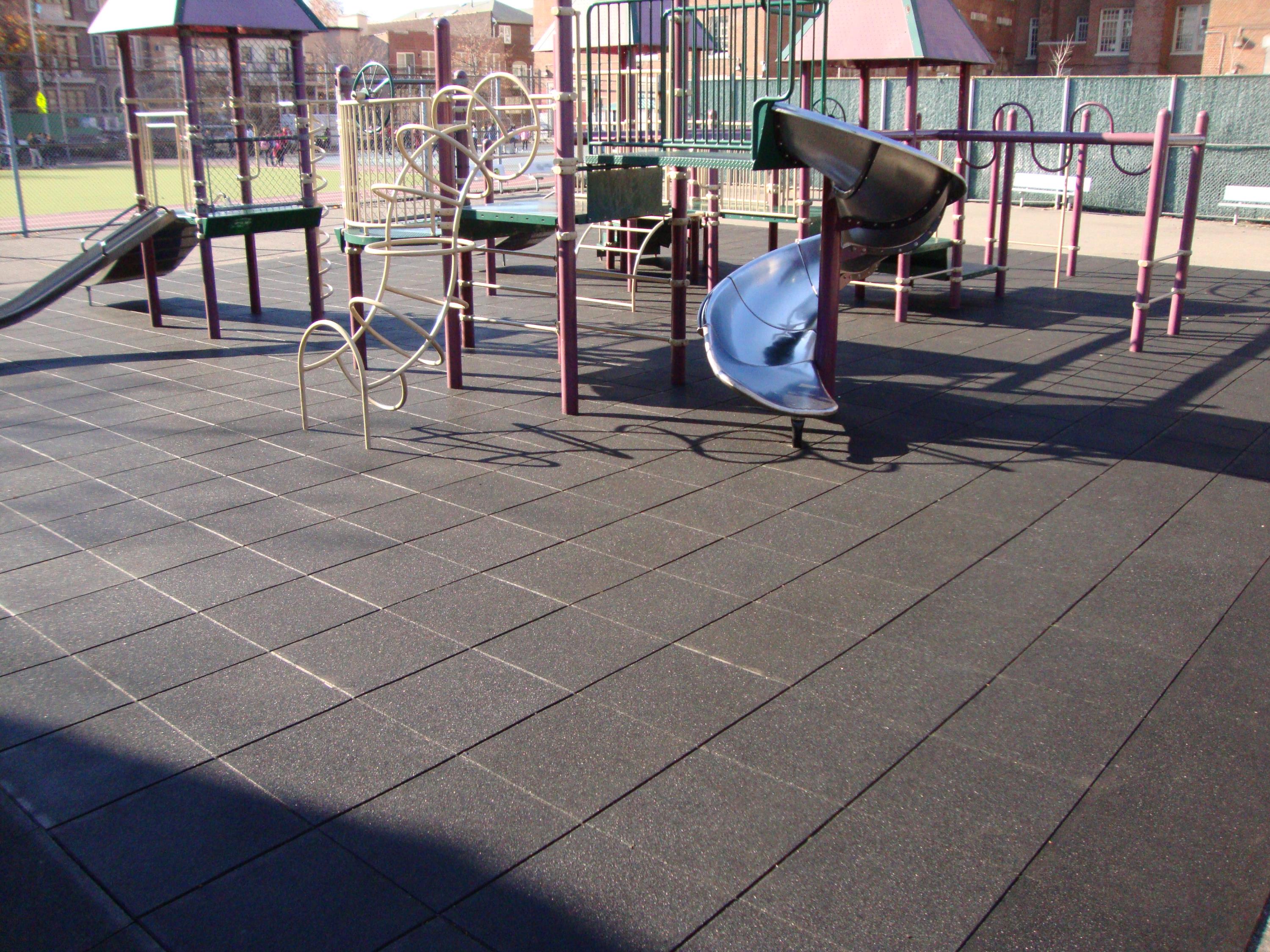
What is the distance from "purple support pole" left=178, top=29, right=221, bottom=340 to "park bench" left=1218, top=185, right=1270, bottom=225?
15554 millimetres

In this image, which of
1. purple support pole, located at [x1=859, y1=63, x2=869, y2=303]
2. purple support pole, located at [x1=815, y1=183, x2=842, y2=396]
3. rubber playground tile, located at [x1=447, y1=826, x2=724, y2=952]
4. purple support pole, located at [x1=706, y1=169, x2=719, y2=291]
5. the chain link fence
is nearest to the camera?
rubber playground tile, located at [x1=447, y1=826, x2=724, y2=952]

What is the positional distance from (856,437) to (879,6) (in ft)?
16.1

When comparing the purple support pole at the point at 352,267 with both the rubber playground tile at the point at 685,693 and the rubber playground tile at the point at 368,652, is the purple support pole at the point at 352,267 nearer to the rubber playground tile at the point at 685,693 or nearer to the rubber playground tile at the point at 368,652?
the rubber playground tile at the point at 368,652

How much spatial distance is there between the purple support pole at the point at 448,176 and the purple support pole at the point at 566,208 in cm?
63

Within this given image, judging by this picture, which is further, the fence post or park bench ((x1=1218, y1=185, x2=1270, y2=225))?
park bench ((x1=1218, y1=185, x2=1270, y2=225))

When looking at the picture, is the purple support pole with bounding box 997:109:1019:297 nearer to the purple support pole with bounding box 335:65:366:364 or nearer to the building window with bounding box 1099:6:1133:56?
the purple support pole with bounding box 335:65:366:364

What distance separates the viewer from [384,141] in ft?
20.8

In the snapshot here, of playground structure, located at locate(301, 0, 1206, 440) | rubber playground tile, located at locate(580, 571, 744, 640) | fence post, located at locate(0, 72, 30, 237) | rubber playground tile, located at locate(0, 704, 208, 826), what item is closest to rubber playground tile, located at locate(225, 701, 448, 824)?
rubber playground tile, located at locate(0, 704, 208, 826)

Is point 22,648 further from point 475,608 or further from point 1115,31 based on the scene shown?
point 1115,31

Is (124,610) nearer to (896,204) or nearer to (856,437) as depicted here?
(856,437)

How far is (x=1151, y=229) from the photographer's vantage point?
7.77 metres

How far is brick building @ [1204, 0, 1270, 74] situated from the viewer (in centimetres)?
3300

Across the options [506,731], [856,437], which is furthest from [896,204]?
[506,731]

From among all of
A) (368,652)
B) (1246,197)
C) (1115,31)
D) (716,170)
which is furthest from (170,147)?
(368,652)
